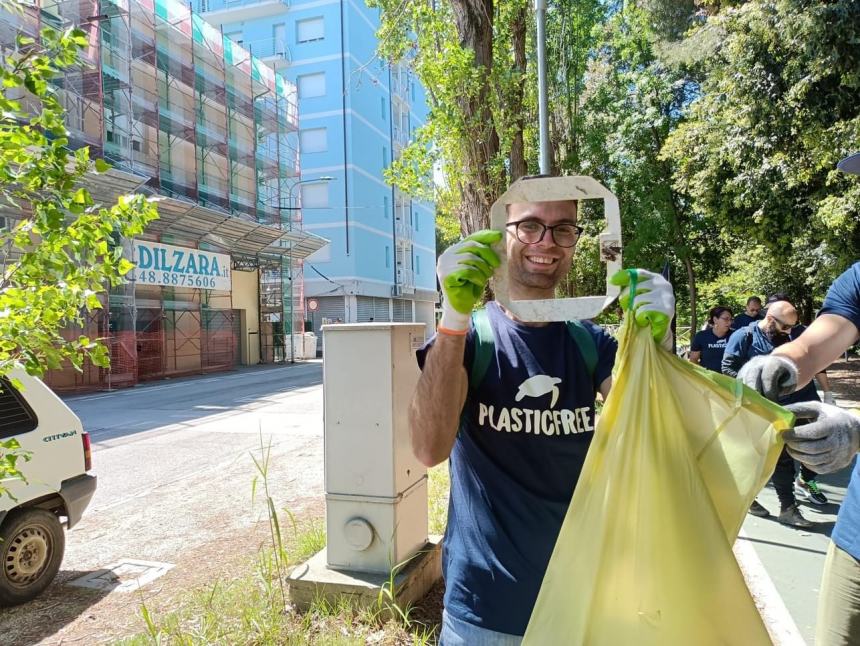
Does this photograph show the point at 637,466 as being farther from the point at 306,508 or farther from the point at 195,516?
the point at 195,516

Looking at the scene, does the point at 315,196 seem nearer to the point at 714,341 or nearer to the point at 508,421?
the point at 714,341

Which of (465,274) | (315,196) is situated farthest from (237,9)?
(465,274)

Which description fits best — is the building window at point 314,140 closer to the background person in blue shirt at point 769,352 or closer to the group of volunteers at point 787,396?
the group of volunteers at point 787,396

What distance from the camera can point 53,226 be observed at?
207 cm

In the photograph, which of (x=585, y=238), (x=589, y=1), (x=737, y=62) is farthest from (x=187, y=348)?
(x=737, y=62)

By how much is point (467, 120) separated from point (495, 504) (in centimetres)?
572

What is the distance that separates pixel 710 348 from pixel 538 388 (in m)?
5.88

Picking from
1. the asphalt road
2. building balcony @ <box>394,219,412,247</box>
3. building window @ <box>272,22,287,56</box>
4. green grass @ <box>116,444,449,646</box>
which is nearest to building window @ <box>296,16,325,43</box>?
building window @ <box>272,22,287,56</box>

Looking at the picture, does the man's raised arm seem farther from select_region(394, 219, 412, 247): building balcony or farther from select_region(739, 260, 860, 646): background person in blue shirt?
select_region(394, 219, 412, 247): building balcony

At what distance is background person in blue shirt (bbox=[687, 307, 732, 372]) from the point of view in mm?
6801

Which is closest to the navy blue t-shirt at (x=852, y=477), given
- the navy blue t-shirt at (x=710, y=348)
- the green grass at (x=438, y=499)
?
the green grass at (x=438, y=499)

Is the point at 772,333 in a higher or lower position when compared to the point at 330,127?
lower

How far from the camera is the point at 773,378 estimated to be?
1.67 meters

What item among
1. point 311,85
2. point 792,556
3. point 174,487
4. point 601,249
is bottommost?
point 174,487
